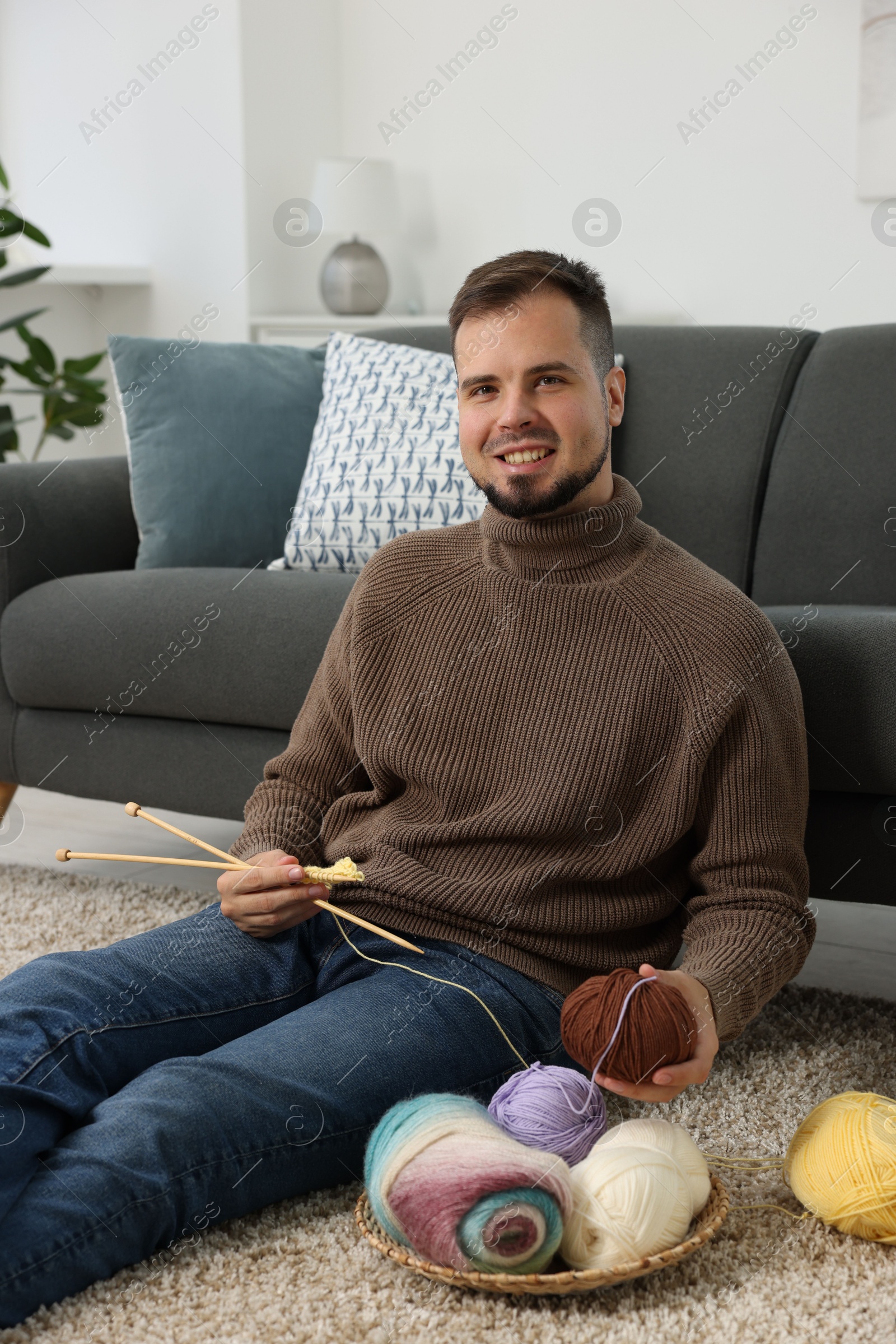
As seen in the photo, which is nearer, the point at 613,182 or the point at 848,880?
the point at 848,880

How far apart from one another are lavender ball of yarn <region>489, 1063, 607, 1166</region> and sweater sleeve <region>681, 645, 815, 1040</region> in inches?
5.8

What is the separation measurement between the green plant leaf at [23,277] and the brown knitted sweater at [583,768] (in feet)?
6.86

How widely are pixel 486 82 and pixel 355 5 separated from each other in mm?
523

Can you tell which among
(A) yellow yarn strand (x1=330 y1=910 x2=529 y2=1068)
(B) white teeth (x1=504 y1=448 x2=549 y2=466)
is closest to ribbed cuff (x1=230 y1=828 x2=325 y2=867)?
(A) yellow yarn strand (x1=330 y1=910 x2=529 y2=1068)

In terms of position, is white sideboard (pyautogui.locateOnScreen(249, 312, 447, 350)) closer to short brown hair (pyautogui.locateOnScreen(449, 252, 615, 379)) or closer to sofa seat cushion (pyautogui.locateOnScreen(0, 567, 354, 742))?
sofa seat cushion (pyautogui.locateOnScreen(0, 567, 354, 742))

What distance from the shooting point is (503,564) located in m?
1.24

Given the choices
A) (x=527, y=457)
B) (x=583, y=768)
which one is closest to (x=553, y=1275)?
(x=583, y=768)

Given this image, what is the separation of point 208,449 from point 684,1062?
143 cm

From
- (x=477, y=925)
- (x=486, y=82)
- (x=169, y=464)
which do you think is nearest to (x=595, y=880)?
(x=477, y=925)

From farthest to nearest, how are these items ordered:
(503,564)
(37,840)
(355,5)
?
(355,5), (37,840), (503,564)

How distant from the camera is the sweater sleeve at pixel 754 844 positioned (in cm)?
107

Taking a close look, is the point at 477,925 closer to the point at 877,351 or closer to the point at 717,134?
the point at 877,351

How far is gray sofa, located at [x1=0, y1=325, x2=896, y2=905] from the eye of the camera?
5.84ft

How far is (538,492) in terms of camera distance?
1.17m
